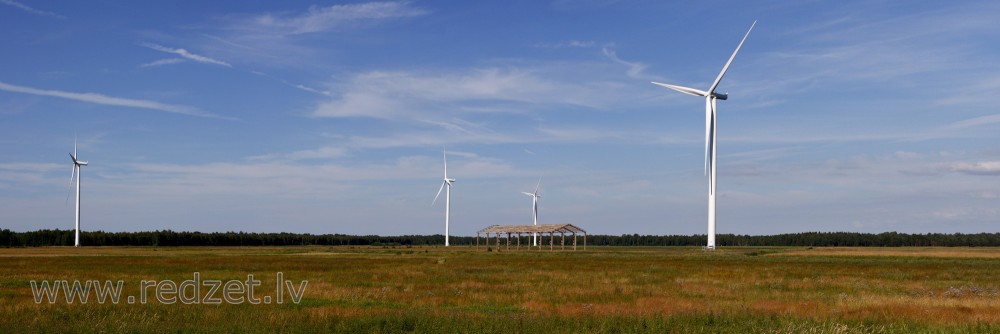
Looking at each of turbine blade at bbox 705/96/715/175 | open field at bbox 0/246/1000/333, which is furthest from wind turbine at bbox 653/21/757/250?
open field at bbox 0/246/1000/333

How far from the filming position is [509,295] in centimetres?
3212

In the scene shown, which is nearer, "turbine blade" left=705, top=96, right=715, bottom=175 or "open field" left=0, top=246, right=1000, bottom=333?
"open field" left=0, top=246, right=1000, bottom=333

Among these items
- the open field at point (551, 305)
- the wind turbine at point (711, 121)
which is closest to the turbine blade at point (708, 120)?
the wind turbine at point (711, 121)

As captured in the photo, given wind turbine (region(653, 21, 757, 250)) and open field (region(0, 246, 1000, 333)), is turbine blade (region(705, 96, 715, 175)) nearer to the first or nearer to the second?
wind turbine (region(653, 21, 757, 250))

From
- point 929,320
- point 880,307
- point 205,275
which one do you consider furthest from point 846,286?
point 205,275

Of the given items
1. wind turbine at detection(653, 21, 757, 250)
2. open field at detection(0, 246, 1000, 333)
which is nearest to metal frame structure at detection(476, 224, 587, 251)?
wind turbine at detection(653, 21, 757, 250)

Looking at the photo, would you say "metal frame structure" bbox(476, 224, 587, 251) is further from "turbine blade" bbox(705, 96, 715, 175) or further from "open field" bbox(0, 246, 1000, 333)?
"open field" bbox(0, 246, 1000, 333)

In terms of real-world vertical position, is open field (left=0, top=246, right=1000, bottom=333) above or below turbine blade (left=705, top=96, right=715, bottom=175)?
below

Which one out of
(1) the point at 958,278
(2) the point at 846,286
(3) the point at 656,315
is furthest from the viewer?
(1) the point at 958,278

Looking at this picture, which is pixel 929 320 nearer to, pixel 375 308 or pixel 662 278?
pixel 375 308

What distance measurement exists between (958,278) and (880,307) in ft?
69.8

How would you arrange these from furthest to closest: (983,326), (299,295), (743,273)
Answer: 1. (743,273)
2. (299,295)
3. (983,326)

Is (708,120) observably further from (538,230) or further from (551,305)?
(551,305)

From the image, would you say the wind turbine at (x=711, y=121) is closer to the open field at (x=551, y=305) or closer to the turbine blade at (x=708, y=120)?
the turbine blade at (x=708, y=120)
